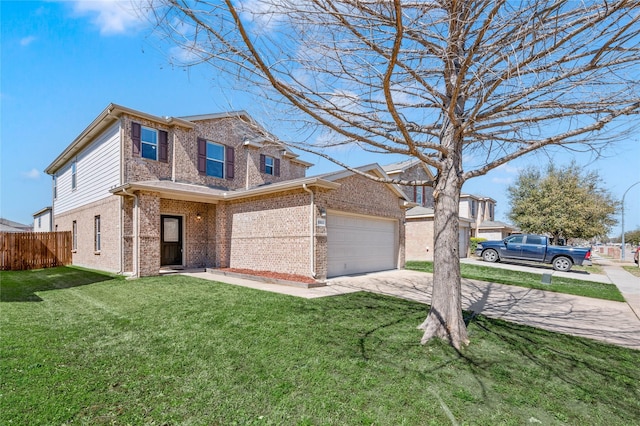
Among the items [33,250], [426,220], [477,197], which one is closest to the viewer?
[33,250]

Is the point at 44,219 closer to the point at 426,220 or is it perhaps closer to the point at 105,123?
the point at 105,123

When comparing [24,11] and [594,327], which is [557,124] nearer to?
[594,327]

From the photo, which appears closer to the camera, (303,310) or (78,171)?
(303,310)

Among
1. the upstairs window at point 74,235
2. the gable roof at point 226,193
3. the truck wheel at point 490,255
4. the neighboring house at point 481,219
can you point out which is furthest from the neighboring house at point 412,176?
the upstairs window at point 74,235

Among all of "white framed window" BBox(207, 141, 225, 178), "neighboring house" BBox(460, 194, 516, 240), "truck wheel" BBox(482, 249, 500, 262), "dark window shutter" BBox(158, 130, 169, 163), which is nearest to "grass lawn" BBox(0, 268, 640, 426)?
"dark window shutter" BBox(158, 130, 169, 163)

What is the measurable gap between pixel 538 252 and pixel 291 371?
17072mm

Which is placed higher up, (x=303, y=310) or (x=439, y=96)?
(x=439, y=96)

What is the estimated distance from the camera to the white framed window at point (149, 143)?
12148 mm

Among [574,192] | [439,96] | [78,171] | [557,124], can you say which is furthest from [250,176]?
[574,192]

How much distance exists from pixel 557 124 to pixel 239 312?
6.23 meters

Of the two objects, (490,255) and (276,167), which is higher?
(276,167)

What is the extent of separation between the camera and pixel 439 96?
4.87 metres

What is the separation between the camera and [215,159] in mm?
14547

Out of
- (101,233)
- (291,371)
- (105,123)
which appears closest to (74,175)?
(101,233)
